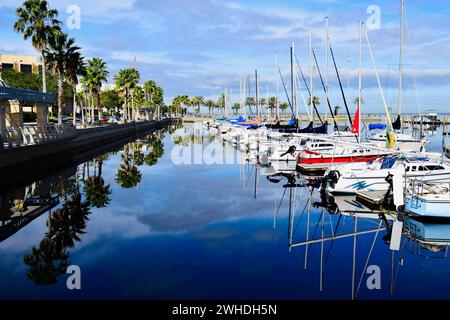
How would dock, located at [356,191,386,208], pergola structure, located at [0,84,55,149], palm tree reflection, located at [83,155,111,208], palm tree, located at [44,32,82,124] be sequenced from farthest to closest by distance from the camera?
palm tree, located at [44,32,82,124] < pergola structure, located at [0,84,55,149] < palm tree reflection, located at [83,155,111,208] < dock, located at [356,191,386,208]

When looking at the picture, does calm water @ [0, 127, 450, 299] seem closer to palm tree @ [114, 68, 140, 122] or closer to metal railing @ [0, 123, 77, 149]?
metal railing @ [0, 123, 77, 149]

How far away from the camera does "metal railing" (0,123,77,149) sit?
31.9m

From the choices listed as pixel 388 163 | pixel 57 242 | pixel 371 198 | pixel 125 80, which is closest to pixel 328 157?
pixel 388 163

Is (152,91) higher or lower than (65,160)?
higher

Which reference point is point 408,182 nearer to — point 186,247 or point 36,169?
point 186,247

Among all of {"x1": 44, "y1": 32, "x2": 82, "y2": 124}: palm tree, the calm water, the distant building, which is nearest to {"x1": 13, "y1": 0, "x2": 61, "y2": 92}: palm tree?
{"x1": 44, "y1": 32, "x2": 82, "y2": 124}: palm tree

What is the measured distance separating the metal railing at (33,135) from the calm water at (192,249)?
580 centimetres

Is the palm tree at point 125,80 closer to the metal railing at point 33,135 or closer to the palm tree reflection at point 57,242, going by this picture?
the metal railing at point 33,135

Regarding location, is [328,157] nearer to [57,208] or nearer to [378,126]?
[57,208]

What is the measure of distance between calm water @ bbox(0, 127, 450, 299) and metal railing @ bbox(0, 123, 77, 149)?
5801mm

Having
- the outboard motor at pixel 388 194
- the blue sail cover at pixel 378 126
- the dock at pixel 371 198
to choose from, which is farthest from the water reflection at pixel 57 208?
the blue sail cover at pixel 378 126
